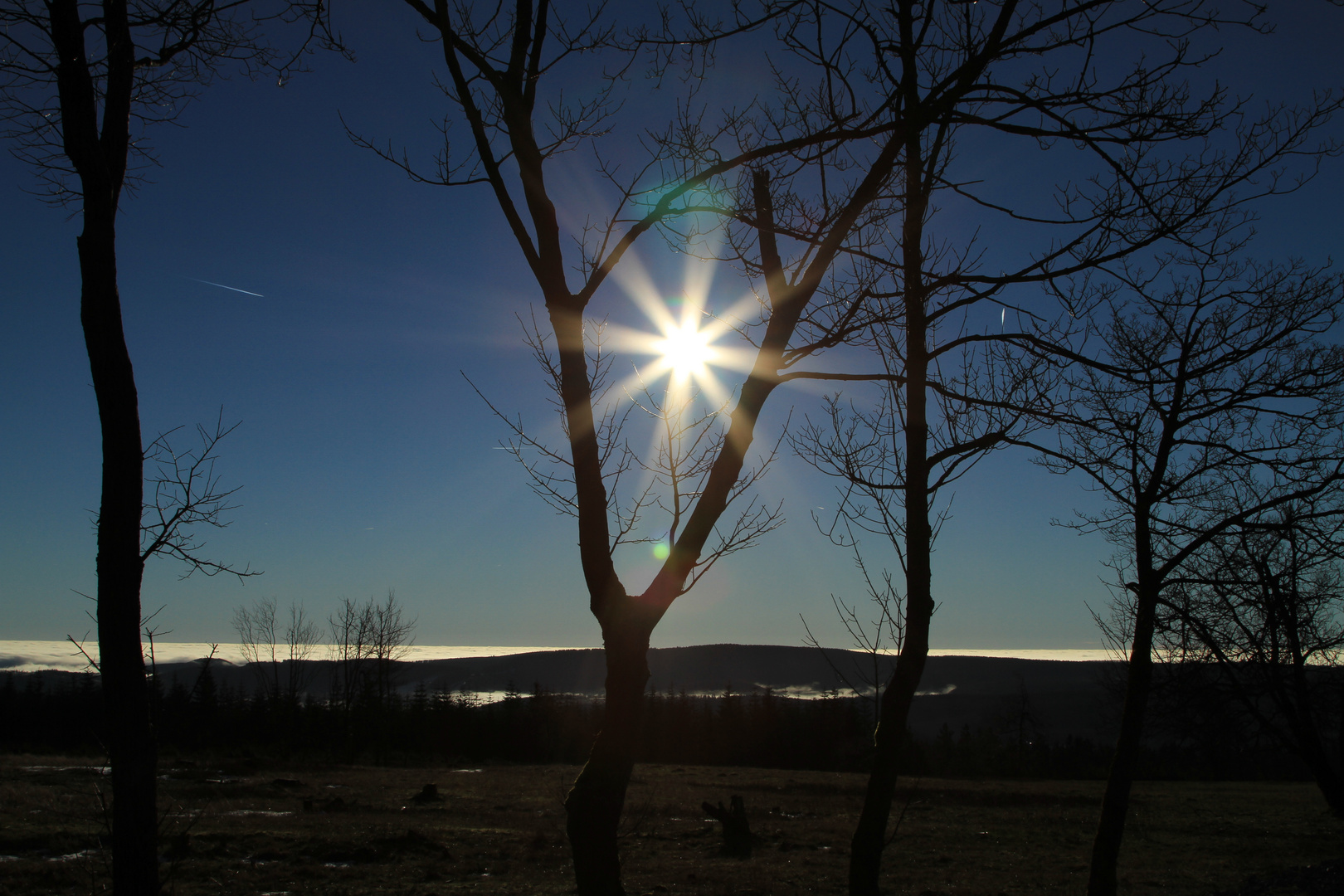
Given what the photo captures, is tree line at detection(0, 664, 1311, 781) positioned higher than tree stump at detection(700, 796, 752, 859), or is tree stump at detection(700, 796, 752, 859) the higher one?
tree stump at detection(700, 796, 752, 859)

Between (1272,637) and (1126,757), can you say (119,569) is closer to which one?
(1126,757)

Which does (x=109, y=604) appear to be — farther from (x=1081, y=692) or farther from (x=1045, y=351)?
(x=1081, y=692)

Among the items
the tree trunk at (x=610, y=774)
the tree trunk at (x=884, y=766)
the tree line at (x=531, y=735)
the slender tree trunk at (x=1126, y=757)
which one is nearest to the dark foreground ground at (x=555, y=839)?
the tree trunk at (x=884, y=766)

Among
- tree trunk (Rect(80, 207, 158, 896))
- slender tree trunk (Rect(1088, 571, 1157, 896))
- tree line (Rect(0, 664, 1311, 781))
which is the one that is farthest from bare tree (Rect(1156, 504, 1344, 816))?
tree line (Rect(0, 664, 1311, 781))

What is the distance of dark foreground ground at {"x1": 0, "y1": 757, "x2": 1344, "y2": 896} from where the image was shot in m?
11.9

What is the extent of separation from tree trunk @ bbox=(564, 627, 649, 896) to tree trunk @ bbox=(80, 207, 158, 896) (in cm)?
205

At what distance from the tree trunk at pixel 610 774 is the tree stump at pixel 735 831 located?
14.9 meters

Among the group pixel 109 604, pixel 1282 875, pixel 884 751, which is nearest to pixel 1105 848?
pixel 1282 875

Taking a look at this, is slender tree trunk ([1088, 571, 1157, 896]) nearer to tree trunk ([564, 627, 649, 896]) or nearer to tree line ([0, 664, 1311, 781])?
tree trunk ([564, 627, 649, 896])

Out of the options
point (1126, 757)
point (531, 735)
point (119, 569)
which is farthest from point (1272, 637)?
point (531, 735)

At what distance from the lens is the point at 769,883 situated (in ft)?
41.3

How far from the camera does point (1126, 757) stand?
687 centimetres

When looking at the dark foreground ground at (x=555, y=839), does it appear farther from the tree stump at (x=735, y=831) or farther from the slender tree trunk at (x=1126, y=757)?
the slender tree trunk at (x=1126, y=757)

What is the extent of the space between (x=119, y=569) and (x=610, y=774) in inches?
101
